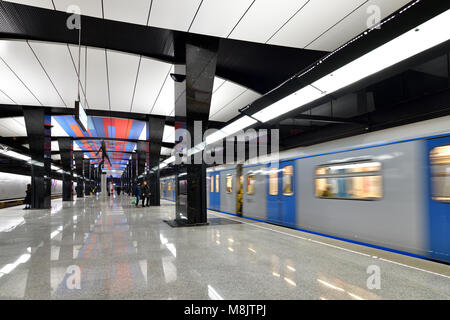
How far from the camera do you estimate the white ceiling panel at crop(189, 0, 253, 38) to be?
179 inches

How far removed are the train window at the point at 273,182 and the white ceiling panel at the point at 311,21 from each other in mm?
3456

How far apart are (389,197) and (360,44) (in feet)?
8.31

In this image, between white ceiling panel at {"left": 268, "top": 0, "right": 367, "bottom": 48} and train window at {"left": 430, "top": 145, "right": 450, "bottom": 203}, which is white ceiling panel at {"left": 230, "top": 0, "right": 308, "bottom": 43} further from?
train window at {"left": 430, "top": 145, "right": 450, "bottom": 203}

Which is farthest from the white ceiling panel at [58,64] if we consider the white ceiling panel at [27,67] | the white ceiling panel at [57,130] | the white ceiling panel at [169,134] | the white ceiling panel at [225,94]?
the white ceiling panel at [169,134]

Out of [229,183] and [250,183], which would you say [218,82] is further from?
[229,183]

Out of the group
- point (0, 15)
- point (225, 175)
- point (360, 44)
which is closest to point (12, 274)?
point (0, 15)

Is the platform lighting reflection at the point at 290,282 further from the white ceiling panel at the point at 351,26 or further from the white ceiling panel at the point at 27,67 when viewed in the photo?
the white ceiling panel at the point at 27,67

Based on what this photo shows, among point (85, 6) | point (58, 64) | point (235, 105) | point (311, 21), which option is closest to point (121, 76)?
point (58, 64)

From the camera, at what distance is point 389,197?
4562mm

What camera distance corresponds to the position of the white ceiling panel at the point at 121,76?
6645mm

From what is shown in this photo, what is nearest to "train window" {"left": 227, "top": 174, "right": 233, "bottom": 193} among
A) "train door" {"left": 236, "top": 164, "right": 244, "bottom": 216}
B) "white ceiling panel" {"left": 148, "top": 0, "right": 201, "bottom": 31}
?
"train door" {"left": 236, "top": 164, "right": 244, "bottom": 216}
